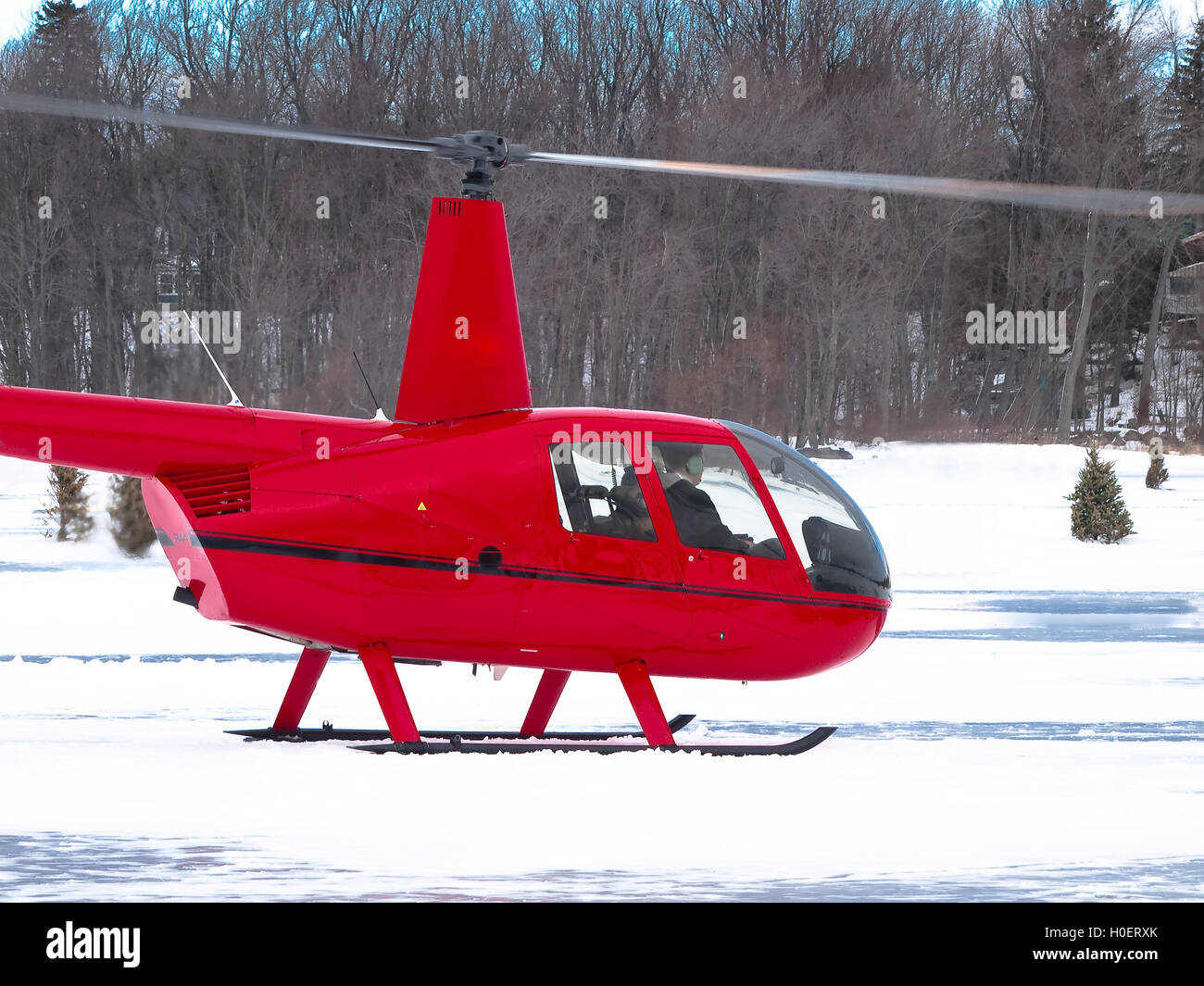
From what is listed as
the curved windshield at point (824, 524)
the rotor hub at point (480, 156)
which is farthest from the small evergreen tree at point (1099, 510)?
the rotor hub at point (480, 156)

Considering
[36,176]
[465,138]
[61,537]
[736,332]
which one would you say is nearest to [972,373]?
[736,332]

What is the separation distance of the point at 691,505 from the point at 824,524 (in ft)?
2.77

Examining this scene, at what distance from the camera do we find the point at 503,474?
830 centimetres

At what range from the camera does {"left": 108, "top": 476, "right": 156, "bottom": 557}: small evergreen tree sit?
19.8 meters

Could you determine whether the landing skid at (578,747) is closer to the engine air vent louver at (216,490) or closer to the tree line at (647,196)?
the engine air vent louver at (216,490)

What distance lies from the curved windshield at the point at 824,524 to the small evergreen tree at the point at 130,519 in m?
12.9

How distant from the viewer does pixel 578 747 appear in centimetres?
862

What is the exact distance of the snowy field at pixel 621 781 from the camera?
6.35m

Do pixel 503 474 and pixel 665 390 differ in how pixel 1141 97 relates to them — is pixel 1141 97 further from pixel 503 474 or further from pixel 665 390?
pixel 503 474

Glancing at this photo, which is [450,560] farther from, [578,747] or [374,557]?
[578,747]

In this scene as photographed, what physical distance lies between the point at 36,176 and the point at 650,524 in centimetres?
3775
